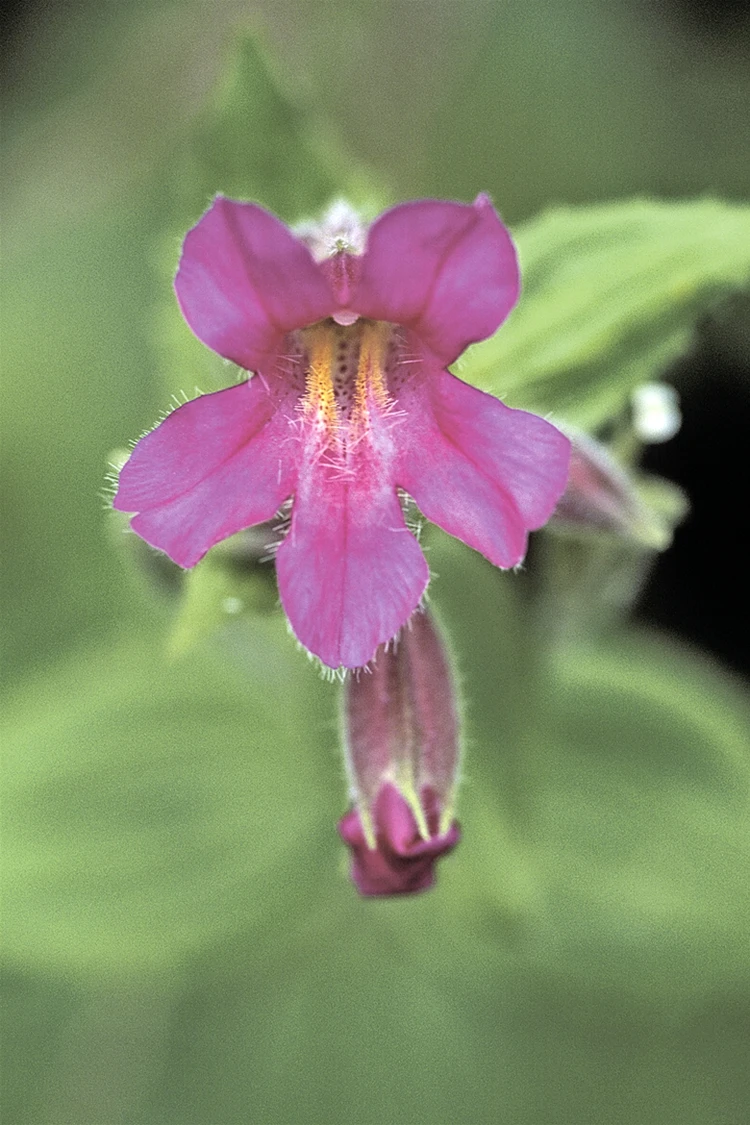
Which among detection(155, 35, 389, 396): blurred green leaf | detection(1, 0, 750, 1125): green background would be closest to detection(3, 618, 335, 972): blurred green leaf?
detection(1, 0, 750, 1125): green background

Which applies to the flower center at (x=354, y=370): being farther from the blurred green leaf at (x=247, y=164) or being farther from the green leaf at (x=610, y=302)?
the blurred green leaf at (x=247, y=164)

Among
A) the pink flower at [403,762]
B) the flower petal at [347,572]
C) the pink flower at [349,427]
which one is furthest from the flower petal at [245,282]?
the pink flower at [403,762]

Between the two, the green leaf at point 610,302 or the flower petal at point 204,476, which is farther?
the green leaf at point 610,302

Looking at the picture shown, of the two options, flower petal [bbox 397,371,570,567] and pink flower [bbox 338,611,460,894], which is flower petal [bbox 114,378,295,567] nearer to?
flower petal [bbox 397,371,570,567]

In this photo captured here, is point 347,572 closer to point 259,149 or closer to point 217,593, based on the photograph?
point 217,593

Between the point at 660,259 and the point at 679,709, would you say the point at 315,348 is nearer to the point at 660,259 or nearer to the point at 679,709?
the point at 660,259
